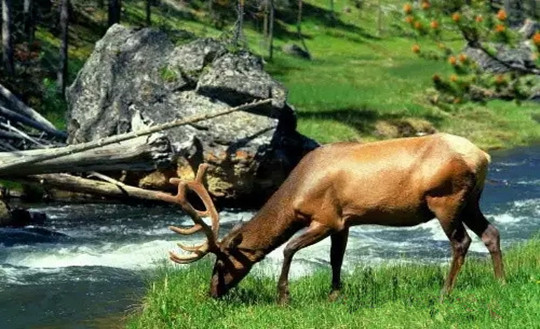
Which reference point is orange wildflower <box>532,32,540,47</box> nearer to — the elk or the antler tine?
the elk

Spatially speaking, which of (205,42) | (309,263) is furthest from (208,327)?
(205,42)

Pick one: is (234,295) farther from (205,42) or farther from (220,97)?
(205,42)

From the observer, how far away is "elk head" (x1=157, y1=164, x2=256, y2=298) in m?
11.7

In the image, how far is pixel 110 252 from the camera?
17250 millimetres

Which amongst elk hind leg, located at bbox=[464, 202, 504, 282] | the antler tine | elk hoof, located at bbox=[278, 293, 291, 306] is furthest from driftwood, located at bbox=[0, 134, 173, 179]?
elk hind leg, located at bbox=[464, 202, 504, 282]

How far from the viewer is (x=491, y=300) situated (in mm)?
9758

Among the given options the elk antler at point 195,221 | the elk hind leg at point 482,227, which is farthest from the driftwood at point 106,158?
the elk hind leg at point 482,227

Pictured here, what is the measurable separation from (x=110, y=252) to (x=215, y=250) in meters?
5.83

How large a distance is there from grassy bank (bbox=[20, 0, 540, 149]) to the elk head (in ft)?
14.7

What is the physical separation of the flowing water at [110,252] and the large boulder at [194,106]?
1116mm

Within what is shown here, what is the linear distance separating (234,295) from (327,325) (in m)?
2.45

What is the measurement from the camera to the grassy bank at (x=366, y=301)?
30.7ft

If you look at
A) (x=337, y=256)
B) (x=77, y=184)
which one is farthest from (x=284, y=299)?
(x=77, y=184)

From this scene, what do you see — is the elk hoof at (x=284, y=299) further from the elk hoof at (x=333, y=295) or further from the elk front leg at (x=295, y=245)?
the elk hoof at (x=333, y=295)
